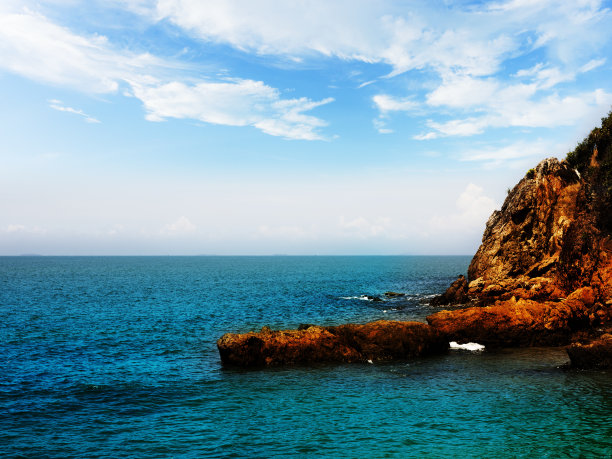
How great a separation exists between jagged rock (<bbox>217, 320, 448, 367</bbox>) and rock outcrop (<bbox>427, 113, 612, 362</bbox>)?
428cm

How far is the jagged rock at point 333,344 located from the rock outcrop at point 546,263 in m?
4.28

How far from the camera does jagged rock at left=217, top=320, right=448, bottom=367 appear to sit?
32.4 meters

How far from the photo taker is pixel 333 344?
33969mm

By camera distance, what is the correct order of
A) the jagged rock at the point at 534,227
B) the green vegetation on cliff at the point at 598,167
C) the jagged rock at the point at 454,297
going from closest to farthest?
the green vegetation on cliff at the point at 598,167, the jagged rock at the point at 534,227, the jagged rock at the point at 454,297

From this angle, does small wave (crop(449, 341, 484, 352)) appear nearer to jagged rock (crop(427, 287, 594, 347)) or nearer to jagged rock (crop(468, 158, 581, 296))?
jagged rock (crop(427, 287, 594, 347))

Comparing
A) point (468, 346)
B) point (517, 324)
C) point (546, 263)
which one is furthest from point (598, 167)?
point (468, 346)

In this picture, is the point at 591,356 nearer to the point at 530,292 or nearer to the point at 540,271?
the point at 530,292

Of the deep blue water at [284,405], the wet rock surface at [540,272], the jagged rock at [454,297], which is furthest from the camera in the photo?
the jagged rock at [454,297]

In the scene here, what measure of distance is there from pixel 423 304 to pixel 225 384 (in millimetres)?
43668

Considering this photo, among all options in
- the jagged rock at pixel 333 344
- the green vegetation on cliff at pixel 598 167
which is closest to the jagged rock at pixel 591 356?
the jagged rock at pixel 333 344

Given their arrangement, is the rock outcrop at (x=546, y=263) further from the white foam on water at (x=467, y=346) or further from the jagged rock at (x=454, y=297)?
the white foam on water at (x=467, y=346)

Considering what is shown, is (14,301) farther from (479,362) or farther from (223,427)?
(479,362)

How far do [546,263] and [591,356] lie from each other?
1110 inches

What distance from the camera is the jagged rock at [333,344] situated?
32.4 metres
